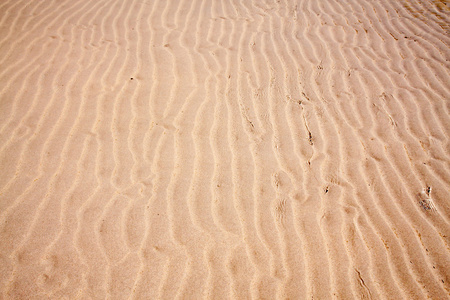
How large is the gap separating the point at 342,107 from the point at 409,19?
121 inches

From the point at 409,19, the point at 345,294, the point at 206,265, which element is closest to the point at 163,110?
the point at 206,265

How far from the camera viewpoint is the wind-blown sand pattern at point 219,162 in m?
1.90

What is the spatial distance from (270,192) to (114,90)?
6.77 feet

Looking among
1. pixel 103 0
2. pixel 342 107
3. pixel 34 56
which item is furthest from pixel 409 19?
pixel 34 56

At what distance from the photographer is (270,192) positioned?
2.37 m

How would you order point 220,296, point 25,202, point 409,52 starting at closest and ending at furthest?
point 220,296, point 25,202, point 409,52

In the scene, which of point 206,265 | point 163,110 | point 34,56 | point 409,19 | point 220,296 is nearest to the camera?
point 220,296

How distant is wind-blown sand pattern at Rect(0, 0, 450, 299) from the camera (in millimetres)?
1904

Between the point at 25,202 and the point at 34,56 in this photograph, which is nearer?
the point at 25,202

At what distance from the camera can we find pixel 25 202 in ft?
7.14

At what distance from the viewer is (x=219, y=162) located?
2.58m

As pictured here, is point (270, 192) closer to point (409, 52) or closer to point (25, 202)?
point (25, 202)

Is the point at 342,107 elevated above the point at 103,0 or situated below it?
below

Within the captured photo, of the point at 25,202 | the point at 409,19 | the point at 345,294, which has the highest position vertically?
the point at 409,19
